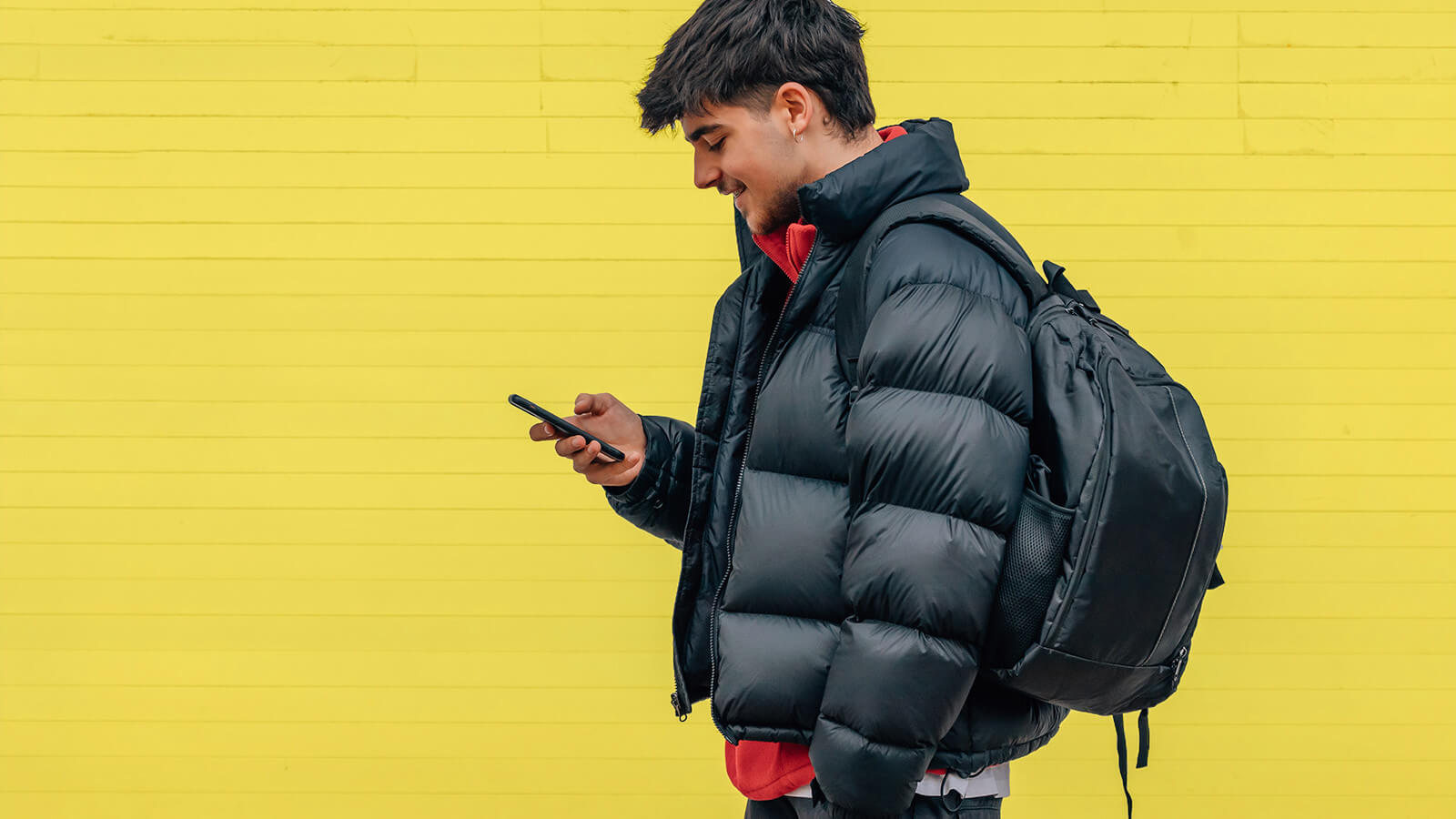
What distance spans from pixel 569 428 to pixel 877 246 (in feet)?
2.49

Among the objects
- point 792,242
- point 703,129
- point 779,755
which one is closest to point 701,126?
point 703,129

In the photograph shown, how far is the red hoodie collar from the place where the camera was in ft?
7.32

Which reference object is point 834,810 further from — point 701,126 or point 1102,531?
point 701,126

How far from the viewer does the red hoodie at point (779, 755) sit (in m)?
2.12

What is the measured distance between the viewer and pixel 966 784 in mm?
2090

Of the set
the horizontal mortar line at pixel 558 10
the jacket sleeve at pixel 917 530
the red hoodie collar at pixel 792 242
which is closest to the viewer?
the jacket sleeve at pixel 917 530

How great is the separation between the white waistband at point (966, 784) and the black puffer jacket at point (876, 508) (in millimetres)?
70

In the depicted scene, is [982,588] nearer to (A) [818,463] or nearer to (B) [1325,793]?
(A) [818,463]

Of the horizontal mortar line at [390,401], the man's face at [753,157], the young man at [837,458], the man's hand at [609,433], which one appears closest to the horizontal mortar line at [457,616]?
the horizontal mortar line at [390,401]

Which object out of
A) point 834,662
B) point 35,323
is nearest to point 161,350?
point 35,323

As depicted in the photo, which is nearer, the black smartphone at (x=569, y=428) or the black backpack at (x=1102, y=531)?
the black backpack at (x=1102, y=531)

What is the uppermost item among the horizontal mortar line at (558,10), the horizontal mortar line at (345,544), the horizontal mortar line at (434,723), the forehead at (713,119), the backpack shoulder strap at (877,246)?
the horizontal mortar line at (558,10)

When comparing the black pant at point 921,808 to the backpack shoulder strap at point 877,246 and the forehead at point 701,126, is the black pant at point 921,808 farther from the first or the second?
the forehead at point 701,126

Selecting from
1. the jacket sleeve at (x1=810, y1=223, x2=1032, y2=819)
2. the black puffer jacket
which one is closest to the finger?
the black puffer jacket
